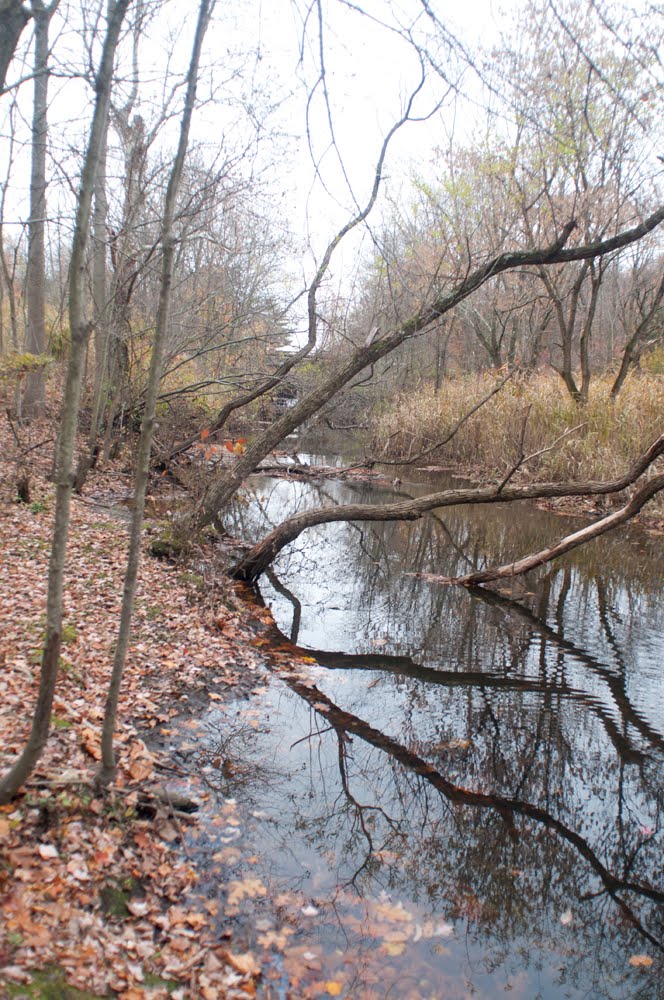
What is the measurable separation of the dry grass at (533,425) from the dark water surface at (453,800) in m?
6.10

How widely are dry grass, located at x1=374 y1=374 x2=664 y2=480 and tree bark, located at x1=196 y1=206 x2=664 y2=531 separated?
14.6 ft

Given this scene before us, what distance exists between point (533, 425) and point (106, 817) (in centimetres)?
1504

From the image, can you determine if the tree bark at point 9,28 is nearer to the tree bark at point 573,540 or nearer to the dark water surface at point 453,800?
the dark water surface at point 453,800

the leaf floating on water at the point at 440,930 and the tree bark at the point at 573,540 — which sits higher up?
the tree bark at the point at 573,540

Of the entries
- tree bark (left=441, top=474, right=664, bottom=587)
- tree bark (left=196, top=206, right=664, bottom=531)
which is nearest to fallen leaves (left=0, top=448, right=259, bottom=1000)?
tree bark (left=196, top=206, right=664, bottom=531)

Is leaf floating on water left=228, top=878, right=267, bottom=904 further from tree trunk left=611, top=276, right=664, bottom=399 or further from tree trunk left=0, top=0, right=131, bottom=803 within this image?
tree trunk left=611, top=276, right=664, bottom=399

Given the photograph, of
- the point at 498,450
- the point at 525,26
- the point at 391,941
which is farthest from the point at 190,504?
the point at 525,26

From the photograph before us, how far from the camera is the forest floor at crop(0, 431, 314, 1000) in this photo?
2723mm

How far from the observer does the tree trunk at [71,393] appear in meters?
2.80

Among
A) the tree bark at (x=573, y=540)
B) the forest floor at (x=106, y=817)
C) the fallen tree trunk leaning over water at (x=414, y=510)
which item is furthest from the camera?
the fallen tree trunk leaning over water at (x=414, y=510)

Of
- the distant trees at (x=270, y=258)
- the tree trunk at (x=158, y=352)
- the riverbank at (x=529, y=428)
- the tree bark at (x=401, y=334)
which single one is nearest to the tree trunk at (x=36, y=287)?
the distant trees at (x=270, y=258)

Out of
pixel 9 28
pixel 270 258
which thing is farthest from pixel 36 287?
pixel 9 28

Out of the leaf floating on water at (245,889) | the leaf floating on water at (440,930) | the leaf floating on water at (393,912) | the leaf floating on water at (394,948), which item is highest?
the leaf floating on water at (245,889)

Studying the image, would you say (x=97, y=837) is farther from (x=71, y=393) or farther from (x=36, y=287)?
(x=36, y=287)
